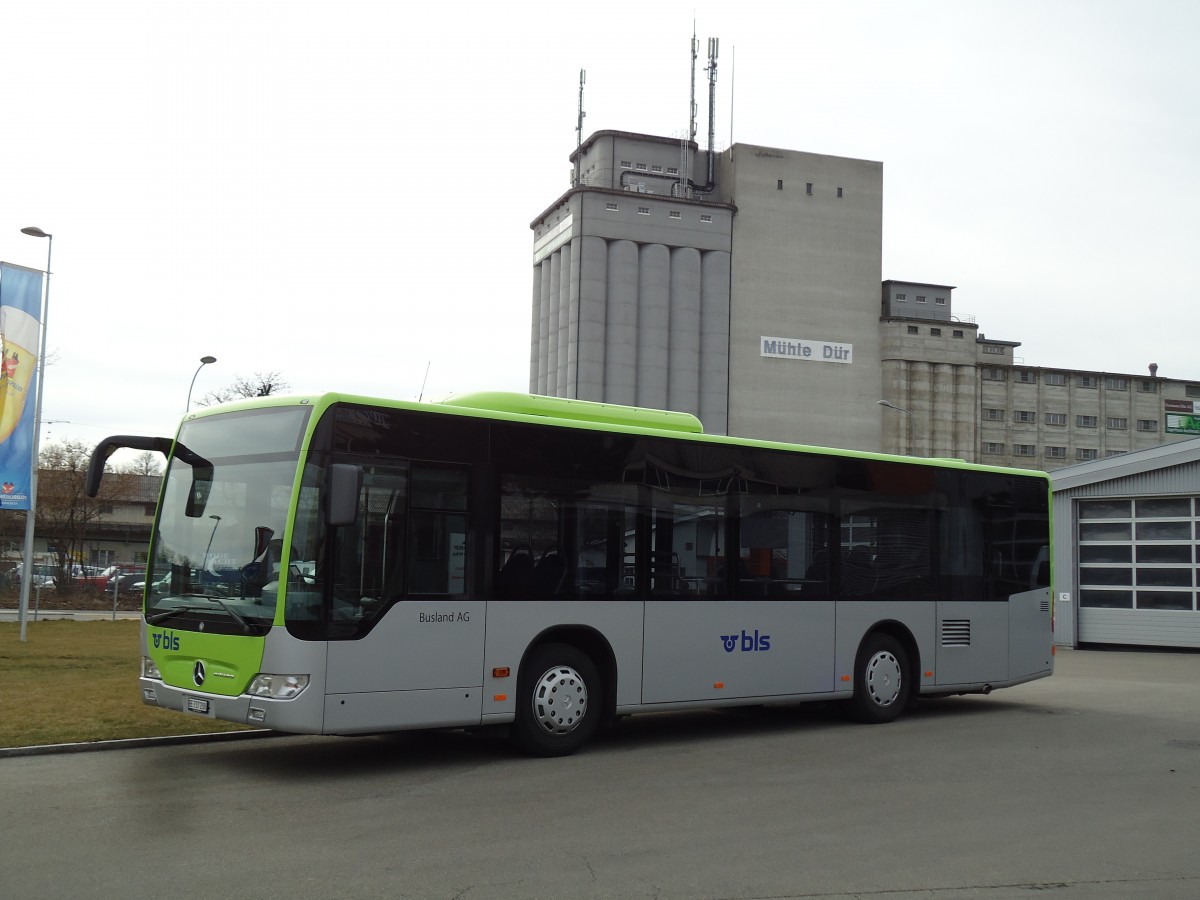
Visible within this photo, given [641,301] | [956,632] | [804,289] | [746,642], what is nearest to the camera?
[746,642]

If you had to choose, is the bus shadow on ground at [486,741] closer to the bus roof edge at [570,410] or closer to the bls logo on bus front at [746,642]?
the bls logo on bus front at [746,642]

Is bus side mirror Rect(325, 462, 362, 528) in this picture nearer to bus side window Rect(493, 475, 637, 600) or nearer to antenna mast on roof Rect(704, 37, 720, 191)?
bus side window Rect(493, 475, 637, 600)

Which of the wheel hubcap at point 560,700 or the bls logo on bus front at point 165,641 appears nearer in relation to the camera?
the bls logo on bus front at point 165,641

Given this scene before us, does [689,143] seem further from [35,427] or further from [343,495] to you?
[343,495]

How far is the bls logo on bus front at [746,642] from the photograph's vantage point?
12352 mm

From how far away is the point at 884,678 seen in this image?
14.2 metres

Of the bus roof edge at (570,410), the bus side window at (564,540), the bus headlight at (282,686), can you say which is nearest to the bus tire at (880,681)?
the bus roof edge at (570,410)

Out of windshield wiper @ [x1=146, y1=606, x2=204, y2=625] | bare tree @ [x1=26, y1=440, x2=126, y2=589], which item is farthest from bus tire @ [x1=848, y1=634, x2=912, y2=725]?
bare tree @ [x1=26, y1=440, x2=126, y2=589]

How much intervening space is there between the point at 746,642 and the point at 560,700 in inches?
99.7

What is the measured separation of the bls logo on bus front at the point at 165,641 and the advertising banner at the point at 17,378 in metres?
13.4

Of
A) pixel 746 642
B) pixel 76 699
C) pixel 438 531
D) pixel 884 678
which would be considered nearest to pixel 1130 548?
pixel 884 678

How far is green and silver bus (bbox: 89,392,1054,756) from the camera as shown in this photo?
9.41 metres

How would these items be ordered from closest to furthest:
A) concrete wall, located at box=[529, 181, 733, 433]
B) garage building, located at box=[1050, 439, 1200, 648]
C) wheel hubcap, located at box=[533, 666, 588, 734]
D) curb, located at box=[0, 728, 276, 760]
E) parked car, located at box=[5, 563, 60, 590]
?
curb, located at box=[0, 728, 276, 760] < wheel hubcap, located at box=[533, 666, 588, 734] < garage building, located at box=[1050, 439, 1200, 648] < parked car, located at box=[5, 563, 60, 590] < concrete wall, located at box=[529, 181, 733, 433]

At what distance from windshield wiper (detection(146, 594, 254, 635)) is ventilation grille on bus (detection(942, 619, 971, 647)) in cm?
891
